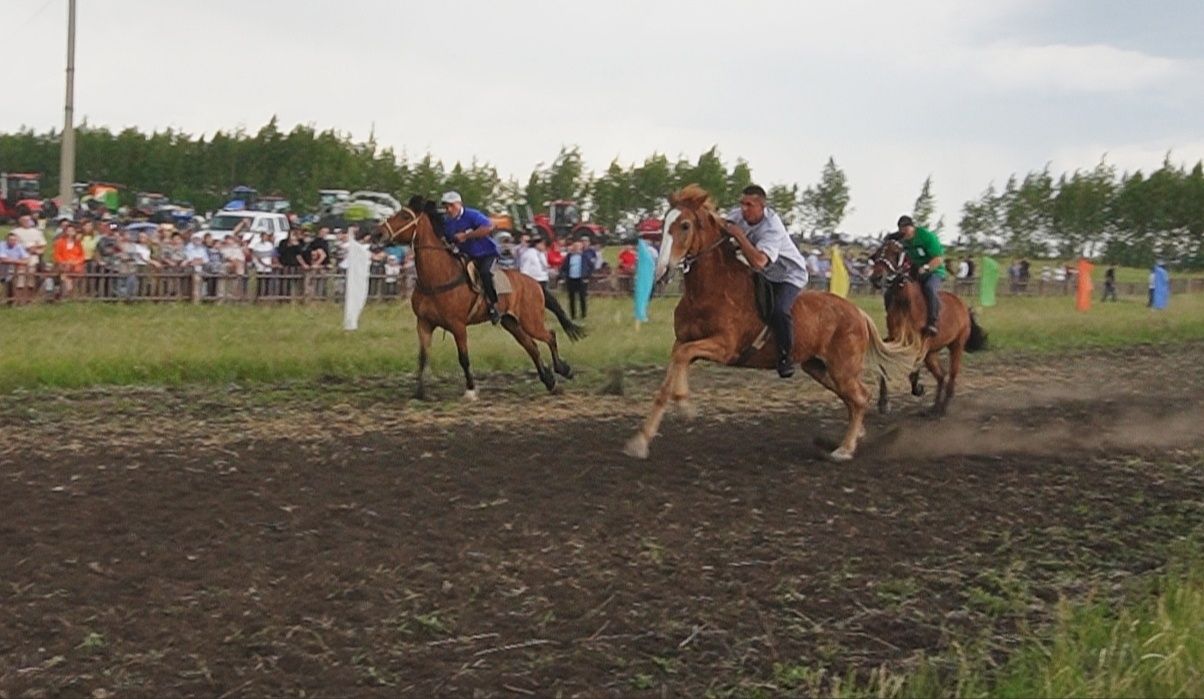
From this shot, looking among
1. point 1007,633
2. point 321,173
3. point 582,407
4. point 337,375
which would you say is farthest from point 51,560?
point 321,173

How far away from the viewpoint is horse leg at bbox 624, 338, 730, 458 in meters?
10.7

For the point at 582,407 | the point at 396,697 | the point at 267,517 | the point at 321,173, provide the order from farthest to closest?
the point at 321,173
the point at 582,407
the point at 267,517
the point at 396,697

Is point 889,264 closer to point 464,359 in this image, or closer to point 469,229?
point 469,229

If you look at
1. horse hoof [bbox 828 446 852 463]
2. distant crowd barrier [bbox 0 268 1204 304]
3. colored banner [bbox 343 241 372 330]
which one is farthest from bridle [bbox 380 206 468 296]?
colored banner [bbox 343 241 372 330]

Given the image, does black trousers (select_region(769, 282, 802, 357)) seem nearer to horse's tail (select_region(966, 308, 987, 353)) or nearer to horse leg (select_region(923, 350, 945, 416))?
horse leg (select_region(923, 350, 945, 416))

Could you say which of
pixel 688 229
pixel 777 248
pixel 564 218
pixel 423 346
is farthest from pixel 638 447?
pixel 564 218

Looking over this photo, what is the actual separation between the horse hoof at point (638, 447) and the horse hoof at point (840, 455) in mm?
1778

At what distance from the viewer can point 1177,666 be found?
578 cm

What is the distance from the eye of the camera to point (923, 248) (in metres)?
15.1

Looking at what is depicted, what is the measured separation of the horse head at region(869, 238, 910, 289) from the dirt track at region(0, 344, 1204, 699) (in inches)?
75.4

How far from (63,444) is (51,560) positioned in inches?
152

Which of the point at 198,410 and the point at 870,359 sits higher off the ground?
the point at 870,359

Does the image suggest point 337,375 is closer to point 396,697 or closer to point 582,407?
point 582,407

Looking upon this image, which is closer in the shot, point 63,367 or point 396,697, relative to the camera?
point 396,697
